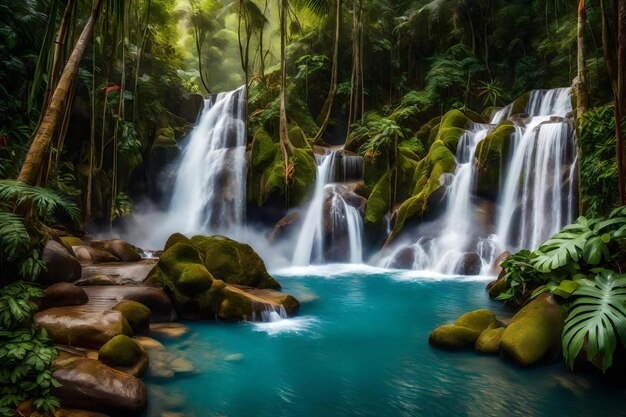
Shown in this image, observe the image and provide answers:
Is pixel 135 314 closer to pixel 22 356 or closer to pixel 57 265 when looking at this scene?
pixel 57 265

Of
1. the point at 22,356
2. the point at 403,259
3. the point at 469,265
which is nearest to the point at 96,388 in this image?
the point at 22,356

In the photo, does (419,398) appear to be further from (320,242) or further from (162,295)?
(320,242)

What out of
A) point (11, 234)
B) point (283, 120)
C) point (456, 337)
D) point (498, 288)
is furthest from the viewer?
point (283, 120)

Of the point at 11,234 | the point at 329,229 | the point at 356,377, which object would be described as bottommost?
the point at 356,377

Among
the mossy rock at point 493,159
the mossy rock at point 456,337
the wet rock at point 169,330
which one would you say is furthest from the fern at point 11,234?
the mossy rock at point 493,159

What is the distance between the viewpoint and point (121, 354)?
205 inches

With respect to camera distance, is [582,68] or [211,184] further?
[211,184]

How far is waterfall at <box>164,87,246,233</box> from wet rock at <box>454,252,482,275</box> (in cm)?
863

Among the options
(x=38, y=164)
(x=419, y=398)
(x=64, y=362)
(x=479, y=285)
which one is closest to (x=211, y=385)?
(x=64, y=362)

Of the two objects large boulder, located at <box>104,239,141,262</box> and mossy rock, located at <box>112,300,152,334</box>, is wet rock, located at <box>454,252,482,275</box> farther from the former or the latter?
large boulder, located at <box>104,239,141,262</box>

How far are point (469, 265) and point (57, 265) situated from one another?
32.4ft

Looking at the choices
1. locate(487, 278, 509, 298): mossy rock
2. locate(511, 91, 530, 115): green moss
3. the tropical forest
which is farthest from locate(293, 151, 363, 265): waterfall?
locate(511, 91, 530, 115): green moss

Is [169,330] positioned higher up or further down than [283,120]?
further down

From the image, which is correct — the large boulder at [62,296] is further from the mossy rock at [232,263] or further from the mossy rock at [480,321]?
the mossy rock at [480,321]
